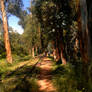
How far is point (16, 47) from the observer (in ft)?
108

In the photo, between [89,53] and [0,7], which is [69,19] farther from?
[0,7]

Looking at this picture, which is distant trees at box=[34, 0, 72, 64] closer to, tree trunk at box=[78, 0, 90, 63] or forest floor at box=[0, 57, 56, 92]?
forest floor at box=[0, 57, 56, 92]

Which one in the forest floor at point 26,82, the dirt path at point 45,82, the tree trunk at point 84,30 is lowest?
the dirt path at point 45,82

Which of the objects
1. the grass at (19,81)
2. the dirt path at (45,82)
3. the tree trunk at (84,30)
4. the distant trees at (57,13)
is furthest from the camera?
the distant trees at (57,13)

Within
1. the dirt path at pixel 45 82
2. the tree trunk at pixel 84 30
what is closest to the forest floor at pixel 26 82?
the dirt path at pixel 45 82

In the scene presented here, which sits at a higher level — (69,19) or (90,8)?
(69,19)

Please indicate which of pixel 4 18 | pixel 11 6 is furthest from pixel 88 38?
pixel 11 6

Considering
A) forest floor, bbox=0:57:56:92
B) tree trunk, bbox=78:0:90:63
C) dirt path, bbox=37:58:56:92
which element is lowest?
dirt path, bbox=37:58:56:92

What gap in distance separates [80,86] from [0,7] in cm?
1540

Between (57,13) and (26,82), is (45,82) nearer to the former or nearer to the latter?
(26,82)

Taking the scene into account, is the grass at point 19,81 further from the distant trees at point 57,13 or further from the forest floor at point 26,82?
the distant trees at point 57,13

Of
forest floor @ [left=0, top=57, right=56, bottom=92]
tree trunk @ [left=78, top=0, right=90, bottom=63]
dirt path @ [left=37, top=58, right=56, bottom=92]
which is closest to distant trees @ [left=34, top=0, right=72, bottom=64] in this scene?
dirt path @ [left=37, top=58, right=56, bottom=92]

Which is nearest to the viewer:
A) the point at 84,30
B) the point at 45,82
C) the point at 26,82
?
the point at 84,30

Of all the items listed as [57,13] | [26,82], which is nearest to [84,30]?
[26,82]
